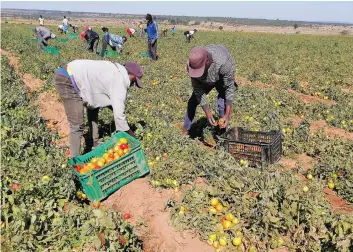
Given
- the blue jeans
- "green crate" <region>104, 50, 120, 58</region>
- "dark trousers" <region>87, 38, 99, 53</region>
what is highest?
"dark trousers" <region>87, 38, 99, 53</region>

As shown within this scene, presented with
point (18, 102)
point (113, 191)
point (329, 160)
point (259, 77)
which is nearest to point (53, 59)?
point (18, 102)

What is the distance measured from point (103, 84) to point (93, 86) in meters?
0.16

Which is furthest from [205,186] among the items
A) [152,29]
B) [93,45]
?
[93,45]

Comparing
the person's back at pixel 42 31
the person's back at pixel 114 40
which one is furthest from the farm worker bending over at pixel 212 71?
the person's back at pixel 42 31

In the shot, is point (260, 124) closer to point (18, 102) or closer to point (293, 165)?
point (293, 165)

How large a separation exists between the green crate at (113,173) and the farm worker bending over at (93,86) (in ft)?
0.83

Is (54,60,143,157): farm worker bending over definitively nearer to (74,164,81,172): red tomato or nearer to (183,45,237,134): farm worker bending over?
(74,164,81,172): red tomato

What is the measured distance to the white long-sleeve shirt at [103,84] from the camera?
4.22m

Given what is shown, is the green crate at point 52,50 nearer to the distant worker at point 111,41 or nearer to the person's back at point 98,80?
the distant worker at point 111,41

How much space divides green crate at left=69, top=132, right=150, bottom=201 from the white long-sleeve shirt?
390 mm

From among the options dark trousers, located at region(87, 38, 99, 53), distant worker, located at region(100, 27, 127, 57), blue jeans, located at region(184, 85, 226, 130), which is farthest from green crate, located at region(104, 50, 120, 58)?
blue jeans, located at region(184, 85, 226, 130)

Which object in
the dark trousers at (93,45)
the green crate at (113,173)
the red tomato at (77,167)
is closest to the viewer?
the green crate at (113,173)

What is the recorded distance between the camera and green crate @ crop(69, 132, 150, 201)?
4.12 meters

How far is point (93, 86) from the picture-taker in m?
4.50
